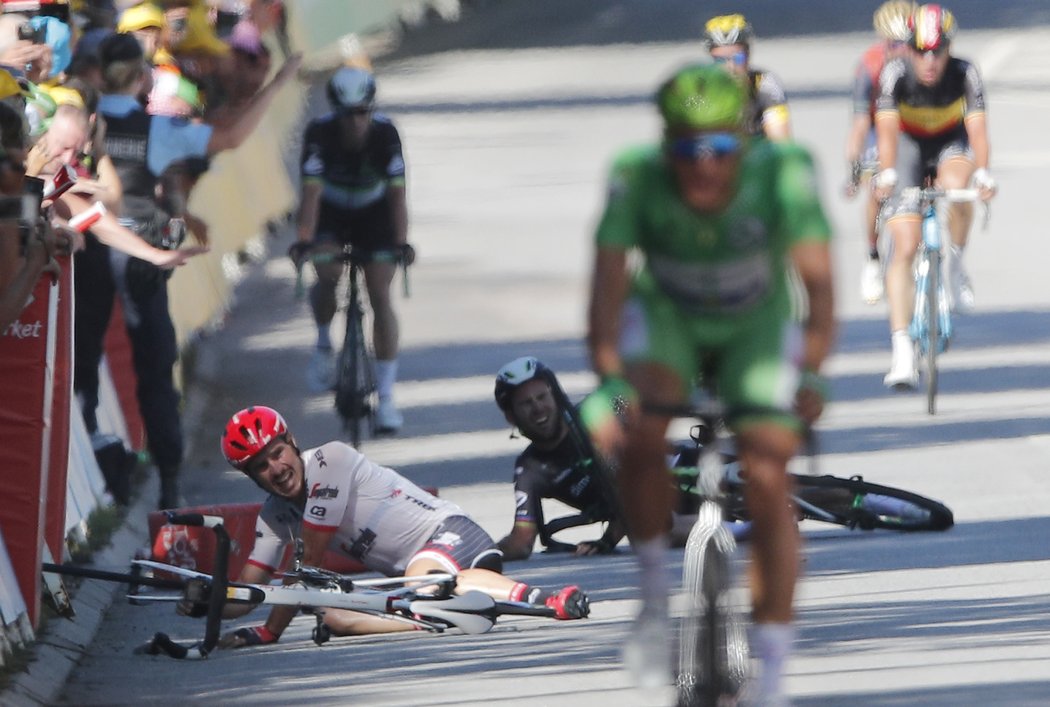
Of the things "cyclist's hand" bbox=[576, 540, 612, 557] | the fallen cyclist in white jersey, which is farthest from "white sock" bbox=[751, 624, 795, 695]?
"cyclist's hand" bbox=[576, 540, 612, 557]

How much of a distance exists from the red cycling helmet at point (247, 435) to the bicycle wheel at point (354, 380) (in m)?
4.19

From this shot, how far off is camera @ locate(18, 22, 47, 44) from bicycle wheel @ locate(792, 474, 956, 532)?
12.8 feet

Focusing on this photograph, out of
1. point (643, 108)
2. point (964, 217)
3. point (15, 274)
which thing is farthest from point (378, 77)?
point (15, 274)

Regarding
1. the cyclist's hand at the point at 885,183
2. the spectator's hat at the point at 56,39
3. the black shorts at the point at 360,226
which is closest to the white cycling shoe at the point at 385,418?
the black shorts at the point at 360,226

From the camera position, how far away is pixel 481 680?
26.9ft

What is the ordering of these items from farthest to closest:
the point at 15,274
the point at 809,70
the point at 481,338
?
the point at 809,70 → the point at 481,338 → the point at 15,274

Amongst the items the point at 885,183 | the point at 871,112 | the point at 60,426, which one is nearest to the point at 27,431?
the point at 60,426

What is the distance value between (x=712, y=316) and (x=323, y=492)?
9.15 feet

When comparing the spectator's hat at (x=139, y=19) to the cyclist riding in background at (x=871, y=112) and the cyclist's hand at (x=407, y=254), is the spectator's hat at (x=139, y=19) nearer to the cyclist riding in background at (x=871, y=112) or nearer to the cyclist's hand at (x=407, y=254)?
the cyclist's hand at (x=407, y=254)

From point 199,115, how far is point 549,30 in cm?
2684

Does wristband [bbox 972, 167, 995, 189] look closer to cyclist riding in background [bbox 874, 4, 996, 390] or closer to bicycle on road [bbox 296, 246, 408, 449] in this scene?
cyclist riding in background [bbox 874, 4, 996, 390]

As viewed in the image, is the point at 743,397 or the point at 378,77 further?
the point at 378,77

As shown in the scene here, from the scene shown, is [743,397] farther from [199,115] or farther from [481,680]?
[199,115]

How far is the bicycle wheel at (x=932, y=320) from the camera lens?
1380 centimetres
